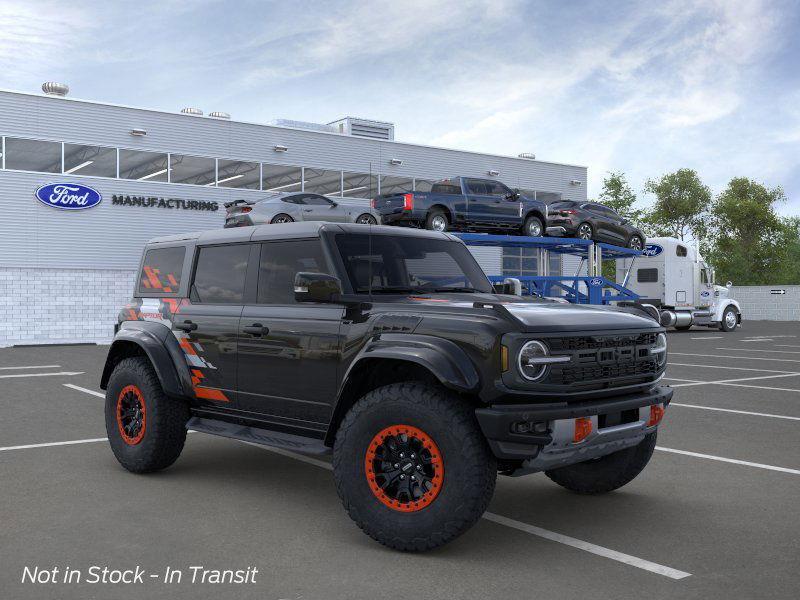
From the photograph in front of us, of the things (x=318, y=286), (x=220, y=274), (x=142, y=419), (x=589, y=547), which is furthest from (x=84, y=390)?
(x=589, y=547)

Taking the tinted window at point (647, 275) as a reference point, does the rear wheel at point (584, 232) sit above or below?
above

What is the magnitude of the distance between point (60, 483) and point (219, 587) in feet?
8.93

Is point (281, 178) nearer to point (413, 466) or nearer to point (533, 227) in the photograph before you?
point (533, 227)

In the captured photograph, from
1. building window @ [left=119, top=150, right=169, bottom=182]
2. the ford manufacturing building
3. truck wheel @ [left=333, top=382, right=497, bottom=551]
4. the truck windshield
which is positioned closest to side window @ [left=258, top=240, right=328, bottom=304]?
the truck windshield

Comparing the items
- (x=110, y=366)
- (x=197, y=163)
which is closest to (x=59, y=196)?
(x=197, y=163)

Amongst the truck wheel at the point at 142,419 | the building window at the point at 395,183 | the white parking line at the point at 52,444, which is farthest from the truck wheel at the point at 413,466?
the building window at the point at 395,183

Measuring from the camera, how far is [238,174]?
29.6 m

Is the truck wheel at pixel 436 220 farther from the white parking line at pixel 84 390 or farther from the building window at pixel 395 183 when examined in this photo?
the building window at pixel 395 183

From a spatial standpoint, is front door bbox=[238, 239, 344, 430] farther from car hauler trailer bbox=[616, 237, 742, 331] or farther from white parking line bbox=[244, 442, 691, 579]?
car hauler trailer bbox=[616, 237, 742, 331]

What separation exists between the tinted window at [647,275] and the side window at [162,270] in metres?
26.0

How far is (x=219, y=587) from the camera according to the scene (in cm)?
401

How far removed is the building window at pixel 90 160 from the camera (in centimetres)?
2630

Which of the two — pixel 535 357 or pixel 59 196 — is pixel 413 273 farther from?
pixel 59 196

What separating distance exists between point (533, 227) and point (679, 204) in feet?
169
